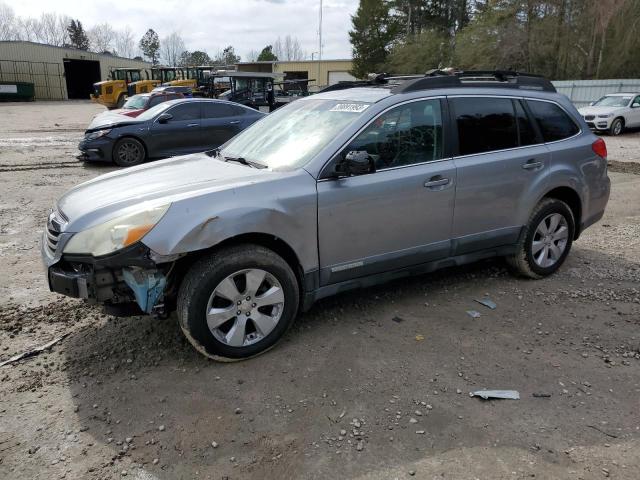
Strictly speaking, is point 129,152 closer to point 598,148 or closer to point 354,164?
point 354,164

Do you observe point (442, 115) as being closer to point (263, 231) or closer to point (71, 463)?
point (263, 231)

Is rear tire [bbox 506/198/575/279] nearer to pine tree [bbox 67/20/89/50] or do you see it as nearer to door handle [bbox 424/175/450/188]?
door handle [bbox 424/175/450/188]

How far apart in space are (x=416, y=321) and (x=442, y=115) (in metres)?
1.68

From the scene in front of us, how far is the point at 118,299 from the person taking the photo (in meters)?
3.15

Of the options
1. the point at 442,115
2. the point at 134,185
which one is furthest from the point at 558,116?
the point at 134,185

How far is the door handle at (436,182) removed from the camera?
3941 mm

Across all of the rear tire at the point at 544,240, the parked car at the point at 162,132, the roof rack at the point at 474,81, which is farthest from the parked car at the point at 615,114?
the rear tire at the point at 544,240

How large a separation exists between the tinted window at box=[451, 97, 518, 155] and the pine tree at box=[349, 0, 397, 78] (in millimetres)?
53751

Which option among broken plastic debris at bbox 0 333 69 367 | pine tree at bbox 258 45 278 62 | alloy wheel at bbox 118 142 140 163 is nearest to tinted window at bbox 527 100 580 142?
broken plastic debris at bbox 0 333 69 367

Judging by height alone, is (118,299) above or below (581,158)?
below

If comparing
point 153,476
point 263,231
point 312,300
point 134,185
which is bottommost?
point 153,476

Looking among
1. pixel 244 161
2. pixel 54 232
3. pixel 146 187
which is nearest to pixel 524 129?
pixel 244 161

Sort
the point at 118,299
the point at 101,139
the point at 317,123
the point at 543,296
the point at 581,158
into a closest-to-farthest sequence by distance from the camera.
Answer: the point at 118,299
the point at 317,123
the point at 543,296
the point at 581,158
the point at 101,139

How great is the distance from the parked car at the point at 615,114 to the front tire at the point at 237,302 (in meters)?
19.0
